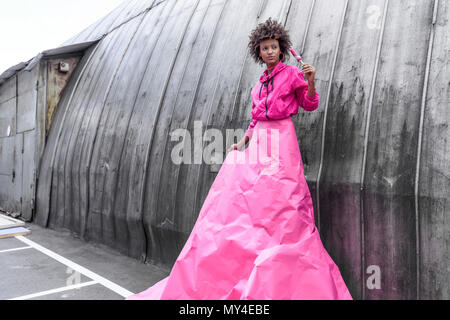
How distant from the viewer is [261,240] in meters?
1.85

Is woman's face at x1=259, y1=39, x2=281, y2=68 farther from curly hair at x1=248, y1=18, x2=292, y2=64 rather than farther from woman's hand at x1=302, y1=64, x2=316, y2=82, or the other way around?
woman's hand at x1=302, y1=64, x2=316, y2=82

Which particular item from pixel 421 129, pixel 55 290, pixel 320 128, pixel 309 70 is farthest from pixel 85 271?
pixel 421 129

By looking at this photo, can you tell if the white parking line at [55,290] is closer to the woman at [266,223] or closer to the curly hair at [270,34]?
the woman at [266,223]

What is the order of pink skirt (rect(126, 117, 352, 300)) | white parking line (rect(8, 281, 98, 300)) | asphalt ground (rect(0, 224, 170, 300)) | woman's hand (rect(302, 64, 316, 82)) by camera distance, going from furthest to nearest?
asphalt ground (rect(0, 224, 170, 300))
white parking line (rect(8, 281, 98, 300))
woman's hand (rect(302, 64, 316, 82))
pink skirt (rect(126, 117, 352, 300))

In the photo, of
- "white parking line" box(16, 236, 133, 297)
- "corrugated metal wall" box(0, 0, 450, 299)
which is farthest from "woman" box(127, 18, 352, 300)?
"white parking line" box(16, 236, 133, 297)

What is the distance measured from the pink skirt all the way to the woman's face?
430 millimetres

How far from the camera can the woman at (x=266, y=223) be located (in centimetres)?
172

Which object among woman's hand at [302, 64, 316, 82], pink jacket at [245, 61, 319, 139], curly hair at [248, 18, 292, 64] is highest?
curly hair at [248, 18, 292, 64]

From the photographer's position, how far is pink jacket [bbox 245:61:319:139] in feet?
6.89

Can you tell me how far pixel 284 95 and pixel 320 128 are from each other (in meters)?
0.62

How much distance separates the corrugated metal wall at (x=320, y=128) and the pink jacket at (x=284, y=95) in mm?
516

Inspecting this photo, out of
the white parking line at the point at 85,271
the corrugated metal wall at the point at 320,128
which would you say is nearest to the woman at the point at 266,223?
the corrugated metal wall at the point at 320,128

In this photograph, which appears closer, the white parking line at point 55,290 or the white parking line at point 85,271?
the white parking line at point 55,290

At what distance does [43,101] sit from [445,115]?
733 centimetres
